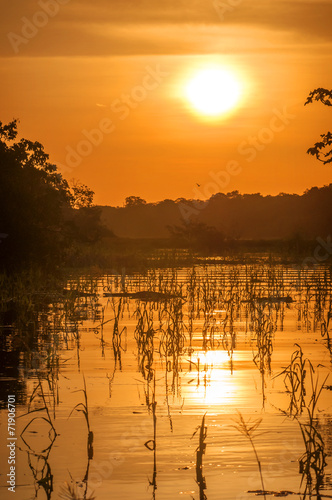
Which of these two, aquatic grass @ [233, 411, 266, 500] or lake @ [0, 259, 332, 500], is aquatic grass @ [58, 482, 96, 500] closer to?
lake @ [0, 259, 332, 500]

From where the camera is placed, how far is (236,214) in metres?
165

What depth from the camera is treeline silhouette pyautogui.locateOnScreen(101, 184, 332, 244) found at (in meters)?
143

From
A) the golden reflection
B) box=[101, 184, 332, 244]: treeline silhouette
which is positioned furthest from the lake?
box=[101, 184, 332, 244]: treeline silhouette

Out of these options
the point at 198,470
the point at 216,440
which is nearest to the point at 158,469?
the point at 198,470

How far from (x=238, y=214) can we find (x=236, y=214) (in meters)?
0.39

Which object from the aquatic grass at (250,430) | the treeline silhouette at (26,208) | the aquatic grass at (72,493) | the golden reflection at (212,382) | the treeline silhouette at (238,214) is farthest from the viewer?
the treeline silhouette at (238,214)

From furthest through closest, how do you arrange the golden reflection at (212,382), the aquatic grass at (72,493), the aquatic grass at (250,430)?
the golden reflection at (212,382), the aquatic grass at (250,430), the aquatic grass at (72,493)

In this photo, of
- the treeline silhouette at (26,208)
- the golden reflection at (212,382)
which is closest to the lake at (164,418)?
the golden reflection at (212,382)

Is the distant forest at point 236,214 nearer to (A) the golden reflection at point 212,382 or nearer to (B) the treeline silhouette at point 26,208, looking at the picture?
(B) the treeline silhouette at point 26,208

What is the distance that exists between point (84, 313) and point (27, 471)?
43.4ft

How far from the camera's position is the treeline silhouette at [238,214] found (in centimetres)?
14338

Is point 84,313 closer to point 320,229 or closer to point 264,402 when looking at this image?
point 264,402

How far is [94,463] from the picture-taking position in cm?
732

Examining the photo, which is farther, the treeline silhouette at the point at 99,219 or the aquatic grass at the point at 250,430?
the treeline silhouette at the point at 99,219
